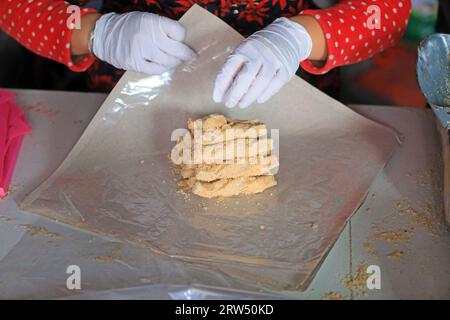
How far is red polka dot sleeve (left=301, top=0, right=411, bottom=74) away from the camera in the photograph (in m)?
1.50

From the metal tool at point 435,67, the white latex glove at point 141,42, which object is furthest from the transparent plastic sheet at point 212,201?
the metal tool at point 435,67

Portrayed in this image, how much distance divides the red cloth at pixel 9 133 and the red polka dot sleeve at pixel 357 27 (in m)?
0.68

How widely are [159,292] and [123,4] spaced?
34.9 inches

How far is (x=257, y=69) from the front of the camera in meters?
1.32

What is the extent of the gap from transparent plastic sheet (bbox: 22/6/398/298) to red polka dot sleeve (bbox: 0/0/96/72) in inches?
6.4

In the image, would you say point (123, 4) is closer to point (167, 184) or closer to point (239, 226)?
point (167, 184)

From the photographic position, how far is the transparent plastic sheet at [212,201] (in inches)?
46.3

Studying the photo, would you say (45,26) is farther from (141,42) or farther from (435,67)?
(435,67)

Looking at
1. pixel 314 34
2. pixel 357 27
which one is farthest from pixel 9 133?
pixel 357 27

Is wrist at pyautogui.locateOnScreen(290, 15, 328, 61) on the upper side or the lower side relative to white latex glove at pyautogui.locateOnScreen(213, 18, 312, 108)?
upper

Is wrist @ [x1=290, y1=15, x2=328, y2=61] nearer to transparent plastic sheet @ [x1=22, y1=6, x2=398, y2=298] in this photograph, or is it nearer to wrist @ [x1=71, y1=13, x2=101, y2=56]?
transparent plastic sheet @ [x1=22, y1=6, x2=398, y2=298]

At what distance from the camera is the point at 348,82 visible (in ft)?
7.86

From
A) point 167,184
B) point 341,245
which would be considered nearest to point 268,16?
point 167,184

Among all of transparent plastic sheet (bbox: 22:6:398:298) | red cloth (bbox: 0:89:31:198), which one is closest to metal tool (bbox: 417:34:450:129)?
transparent plastic sheet (bbox: 22:6:398:298)
